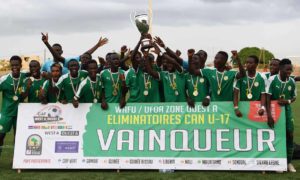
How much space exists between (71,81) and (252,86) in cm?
331

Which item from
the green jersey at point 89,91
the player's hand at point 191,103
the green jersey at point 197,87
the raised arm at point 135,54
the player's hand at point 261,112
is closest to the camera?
the player's hand at point 261,112

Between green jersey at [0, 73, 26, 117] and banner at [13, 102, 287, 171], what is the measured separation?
0.22m

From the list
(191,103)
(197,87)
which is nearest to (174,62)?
(197,87)

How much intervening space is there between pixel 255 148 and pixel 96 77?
3183mm

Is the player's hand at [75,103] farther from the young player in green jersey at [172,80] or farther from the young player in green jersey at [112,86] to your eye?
the young player in green jersey at [172,80]

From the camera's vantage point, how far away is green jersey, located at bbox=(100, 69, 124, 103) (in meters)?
7.97

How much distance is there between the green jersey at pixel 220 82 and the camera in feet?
24.5

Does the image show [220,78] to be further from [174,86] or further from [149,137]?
[149,137]

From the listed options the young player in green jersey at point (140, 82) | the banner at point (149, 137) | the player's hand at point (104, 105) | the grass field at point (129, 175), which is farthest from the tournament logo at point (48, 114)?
the young player in green jersey at point (140, 82)

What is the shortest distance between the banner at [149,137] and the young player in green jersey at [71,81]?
30cm

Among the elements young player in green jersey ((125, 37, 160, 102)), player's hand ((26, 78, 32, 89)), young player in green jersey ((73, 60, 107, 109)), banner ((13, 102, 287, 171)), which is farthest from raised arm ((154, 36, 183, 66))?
player's hand ((26, 78, 32, 89))

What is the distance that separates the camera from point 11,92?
308 inches

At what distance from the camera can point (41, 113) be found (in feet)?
25.2

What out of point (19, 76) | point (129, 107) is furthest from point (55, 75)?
point (129, 107)
